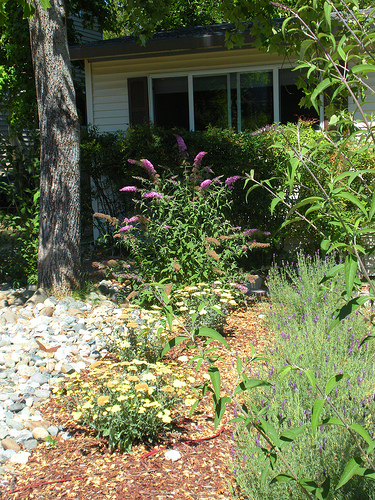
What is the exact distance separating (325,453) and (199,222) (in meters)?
3.74

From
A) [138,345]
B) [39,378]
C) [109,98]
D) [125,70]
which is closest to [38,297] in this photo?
[39,378]

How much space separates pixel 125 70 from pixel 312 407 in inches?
370

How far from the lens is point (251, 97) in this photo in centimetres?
980

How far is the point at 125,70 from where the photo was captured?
391 inches

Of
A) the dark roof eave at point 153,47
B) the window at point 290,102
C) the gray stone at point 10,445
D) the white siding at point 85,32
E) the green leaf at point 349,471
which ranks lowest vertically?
the gray stone at point 10,445

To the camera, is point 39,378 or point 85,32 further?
point 85,32

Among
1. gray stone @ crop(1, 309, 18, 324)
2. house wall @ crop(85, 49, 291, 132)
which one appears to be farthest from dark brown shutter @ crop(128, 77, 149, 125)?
gray stone @ crop(1, 309, 18, 324)

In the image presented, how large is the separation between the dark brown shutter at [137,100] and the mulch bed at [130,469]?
302 inches

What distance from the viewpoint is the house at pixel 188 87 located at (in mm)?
9422

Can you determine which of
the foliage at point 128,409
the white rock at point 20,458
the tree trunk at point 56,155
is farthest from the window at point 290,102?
the white rock at point 20,458

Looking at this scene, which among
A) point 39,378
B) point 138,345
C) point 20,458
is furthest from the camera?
point 138,345

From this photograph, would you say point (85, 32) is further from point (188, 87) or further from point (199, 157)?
point (199, 157)

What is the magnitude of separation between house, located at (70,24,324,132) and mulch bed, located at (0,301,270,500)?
743cm

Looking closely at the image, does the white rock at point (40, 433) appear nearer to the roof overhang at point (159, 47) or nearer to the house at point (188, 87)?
the roof overhang at point (159, 47)
